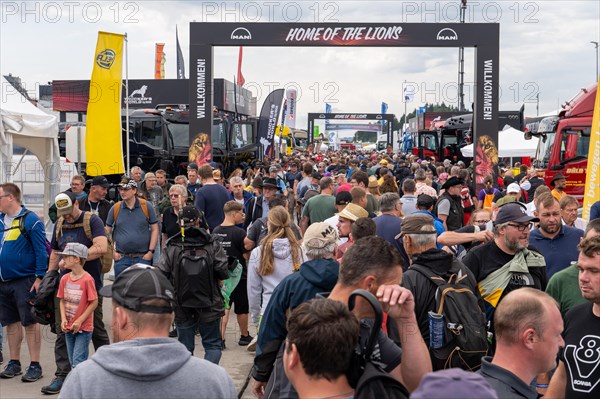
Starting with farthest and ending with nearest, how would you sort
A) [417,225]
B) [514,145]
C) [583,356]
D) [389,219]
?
[514,145], [389,219], [417,225], [583,356]

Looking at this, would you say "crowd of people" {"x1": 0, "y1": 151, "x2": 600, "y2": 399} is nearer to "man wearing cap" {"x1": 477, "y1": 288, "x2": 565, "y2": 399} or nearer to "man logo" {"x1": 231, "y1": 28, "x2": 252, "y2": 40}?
"man wearing cap" {"x1": 477, "y1": 288, "x2": 565, "y2": 399}

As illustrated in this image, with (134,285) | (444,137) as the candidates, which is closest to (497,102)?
(134,285)

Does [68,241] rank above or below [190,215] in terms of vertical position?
below

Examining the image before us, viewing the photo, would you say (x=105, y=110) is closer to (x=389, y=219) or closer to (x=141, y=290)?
(x=389, y=219)

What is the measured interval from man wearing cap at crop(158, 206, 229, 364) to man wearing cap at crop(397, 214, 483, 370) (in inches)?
91.1

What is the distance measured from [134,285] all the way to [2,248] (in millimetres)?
5290

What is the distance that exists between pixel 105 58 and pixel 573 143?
438 inches

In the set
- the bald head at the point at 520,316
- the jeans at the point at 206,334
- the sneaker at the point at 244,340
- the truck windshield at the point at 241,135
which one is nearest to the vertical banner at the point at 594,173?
the sneaker at the point at 244,340

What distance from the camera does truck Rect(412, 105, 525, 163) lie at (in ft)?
130

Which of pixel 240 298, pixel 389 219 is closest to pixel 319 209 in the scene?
pixel 240 298

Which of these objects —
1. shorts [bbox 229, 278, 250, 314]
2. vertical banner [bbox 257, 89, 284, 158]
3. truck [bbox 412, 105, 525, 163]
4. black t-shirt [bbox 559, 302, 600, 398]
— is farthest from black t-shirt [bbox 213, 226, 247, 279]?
truck [bbox 412, 105, 525, 163]

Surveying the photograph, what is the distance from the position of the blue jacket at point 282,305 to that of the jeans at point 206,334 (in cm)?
233

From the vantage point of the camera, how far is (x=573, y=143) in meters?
18.4

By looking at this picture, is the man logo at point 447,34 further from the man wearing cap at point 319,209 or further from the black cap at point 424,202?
the black cap at point 424,202
